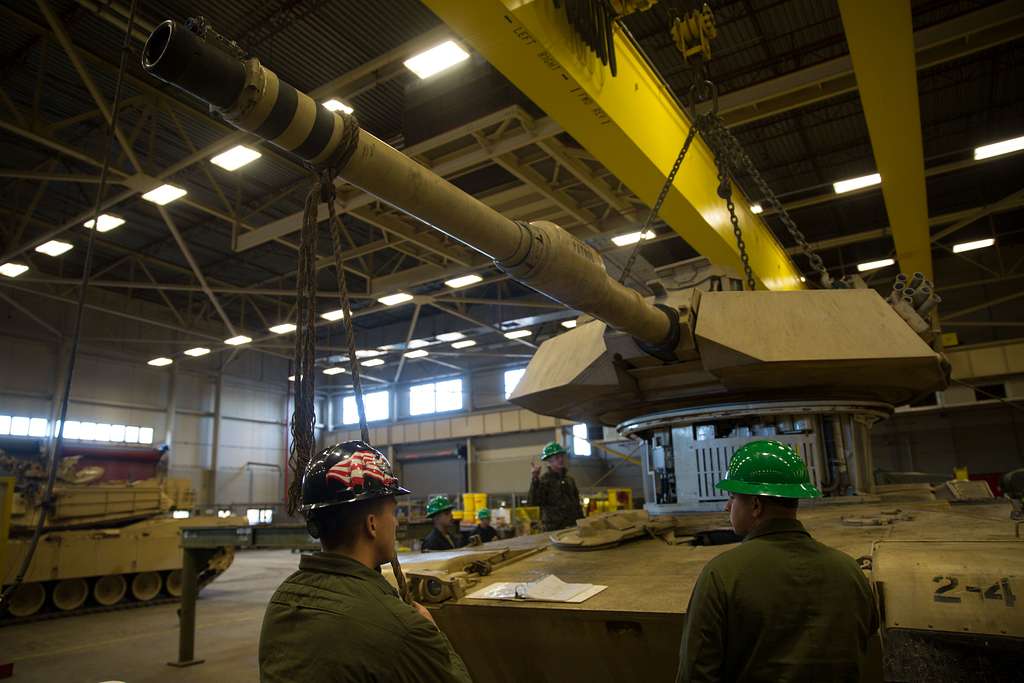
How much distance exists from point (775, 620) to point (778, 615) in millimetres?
19

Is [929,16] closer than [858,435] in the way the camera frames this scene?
No

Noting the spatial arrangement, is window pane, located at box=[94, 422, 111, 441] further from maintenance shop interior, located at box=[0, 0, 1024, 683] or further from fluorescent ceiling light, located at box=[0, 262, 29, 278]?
fluorescent ceiling light, located at box=[0, 262, 29, 278]

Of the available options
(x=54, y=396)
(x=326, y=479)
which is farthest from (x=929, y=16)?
(x=54, y=396)

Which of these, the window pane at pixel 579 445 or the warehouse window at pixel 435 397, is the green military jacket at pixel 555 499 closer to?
the window pane at pixel 579 445

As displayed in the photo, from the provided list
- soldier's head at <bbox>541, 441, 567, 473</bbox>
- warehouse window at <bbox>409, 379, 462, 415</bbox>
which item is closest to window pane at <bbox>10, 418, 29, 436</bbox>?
warehouse window at <bbox>409, 379, 462, 415</bbox>

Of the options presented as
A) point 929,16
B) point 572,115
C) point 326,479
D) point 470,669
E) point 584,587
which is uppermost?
point 929,16

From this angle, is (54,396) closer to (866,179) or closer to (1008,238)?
(866,179)

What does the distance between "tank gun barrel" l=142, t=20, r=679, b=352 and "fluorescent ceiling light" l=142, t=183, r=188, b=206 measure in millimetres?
11599

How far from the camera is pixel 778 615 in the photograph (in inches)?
94.6

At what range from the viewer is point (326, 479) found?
2199 millimetres

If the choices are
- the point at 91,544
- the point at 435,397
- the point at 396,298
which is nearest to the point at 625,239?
the point at 396,298

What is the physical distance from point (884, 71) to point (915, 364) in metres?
3.28

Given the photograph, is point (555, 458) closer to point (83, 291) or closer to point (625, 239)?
point (625, 239)

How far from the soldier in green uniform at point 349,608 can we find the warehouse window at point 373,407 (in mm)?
31430
